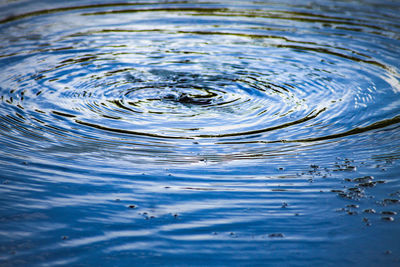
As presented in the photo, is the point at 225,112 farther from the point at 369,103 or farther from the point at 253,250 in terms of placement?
the point at 253,250

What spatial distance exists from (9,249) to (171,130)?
2482mm

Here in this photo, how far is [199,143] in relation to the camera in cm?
489

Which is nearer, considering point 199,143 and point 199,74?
point 199,143

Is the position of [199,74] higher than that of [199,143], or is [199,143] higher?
[199,74]

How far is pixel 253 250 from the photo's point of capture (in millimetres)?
3188

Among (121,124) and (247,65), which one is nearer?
(121,124)

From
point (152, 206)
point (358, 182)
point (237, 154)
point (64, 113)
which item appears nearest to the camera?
point (152, 206)

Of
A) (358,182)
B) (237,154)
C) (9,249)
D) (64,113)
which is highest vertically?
(64,113)

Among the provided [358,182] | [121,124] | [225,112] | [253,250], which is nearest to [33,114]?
[121,124]

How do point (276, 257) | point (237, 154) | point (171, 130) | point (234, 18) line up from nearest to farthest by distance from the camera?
1. point (276, 257)
2. point (237, 154)
3. point (171, 130)
4. point (234, 18)

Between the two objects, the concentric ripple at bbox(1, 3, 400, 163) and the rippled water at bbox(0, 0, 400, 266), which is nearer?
the rippled water at bbox(0, 0, 400, 266)

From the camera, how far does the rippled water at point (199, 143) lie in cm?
329

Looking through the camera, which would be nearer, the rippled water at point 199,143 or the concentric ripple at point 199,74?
the rippled water at point 199,143

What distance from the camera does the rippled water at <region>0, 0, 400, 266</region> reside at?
329 centimetres
